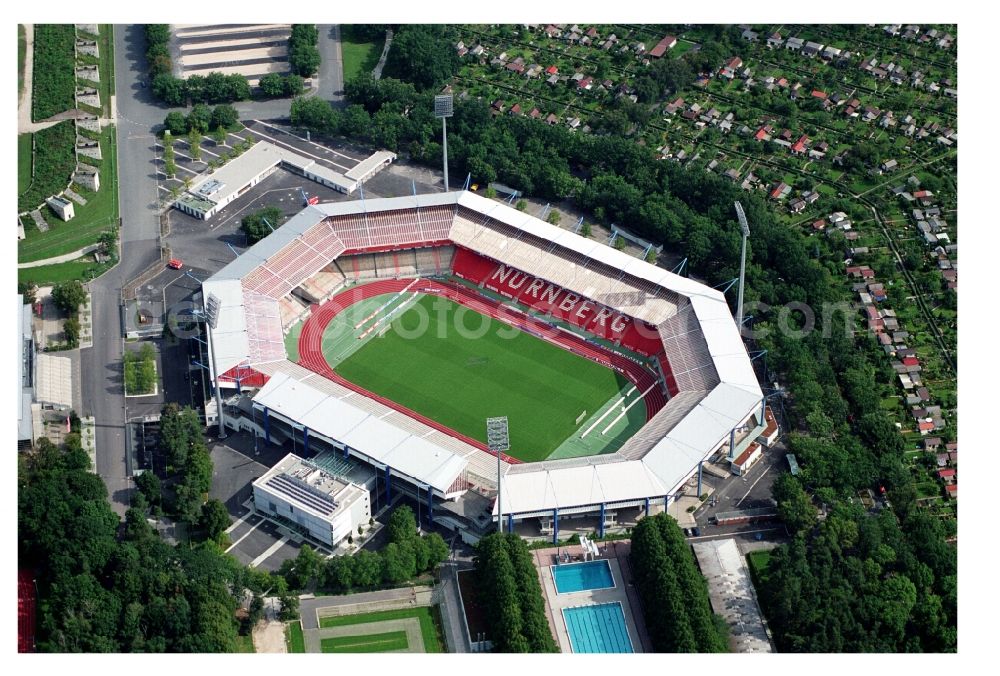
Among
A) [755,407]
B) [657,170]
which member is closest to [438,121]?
[657,170]

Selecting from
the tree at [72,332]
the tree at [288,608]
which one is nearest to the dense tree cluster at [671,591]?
the tree at [288,608]

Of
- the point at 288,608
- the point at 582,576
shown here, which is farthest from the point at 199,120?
the point at 582,576

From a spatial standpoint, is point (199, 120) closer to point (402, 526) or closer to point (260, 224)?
point (260, 224)

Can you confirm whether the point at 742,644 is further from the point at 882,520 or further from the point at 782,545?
the point at 882,520

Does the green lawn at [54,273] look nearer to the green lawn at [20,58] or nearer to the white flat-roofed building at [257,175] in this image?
the white flat-roofed building at [257,175]

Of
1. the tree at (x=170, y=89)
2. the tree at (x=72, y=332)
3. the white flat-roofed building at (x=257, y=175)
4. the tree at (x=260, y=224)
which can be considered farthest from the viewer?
the tree at (x=170, y=89)
